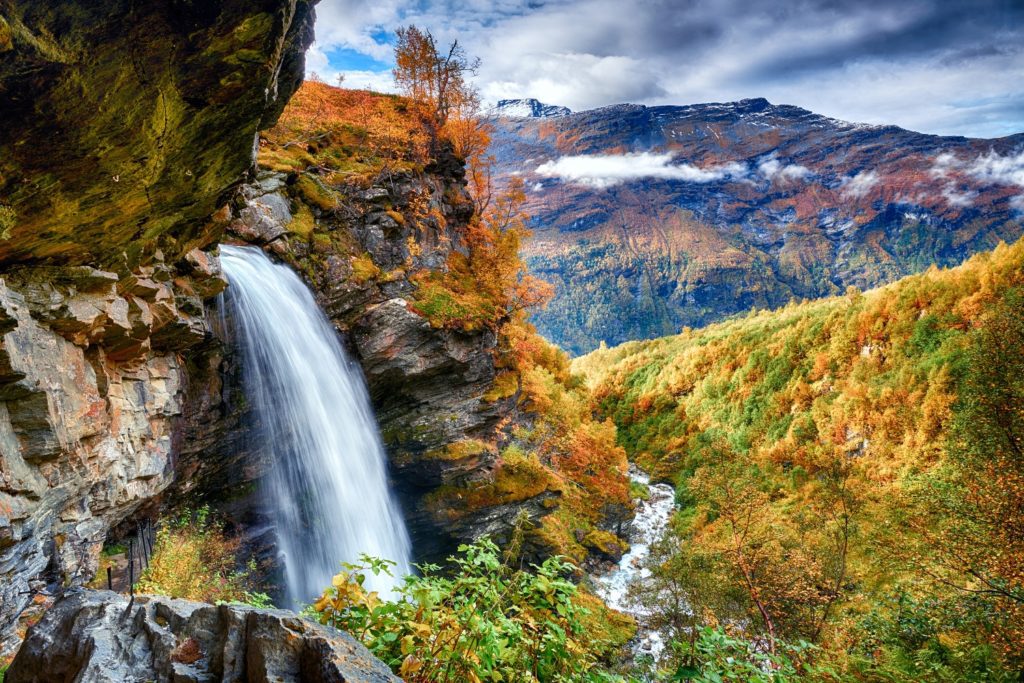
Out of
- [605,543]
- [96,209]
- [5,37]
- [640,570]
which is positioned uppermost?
[5,37]

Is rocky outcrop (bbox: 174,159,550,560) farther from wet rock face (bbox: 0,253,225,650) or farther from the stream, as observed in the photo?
the stream

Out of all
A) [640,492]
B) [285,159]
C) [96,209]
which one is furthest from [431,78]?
[640,492]

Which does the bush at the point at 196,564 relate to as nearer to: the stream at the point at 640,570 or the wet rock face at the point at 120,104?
the wet rock face at the point at 120,104

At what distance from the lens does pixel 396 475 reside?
18.1 metres

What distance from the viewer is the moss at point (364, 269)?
17.2 meters

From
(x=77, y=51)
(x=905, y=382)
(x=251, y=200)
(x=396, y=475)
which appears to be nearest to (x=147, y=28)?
(x=77, y=51)

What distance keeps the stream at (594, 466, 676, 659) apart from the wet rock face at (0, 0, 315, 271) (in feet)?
55.5

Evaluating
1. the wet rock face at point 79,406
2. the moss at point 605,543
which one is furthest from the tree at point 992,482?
the moss at point 605,543

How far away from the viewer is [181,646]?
4.05m

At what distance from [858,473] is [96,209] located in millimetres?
37872

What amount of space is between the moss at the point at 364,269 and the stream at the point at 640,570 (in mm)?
15714

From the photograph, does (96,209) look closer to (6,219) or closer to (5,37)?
(6,219)

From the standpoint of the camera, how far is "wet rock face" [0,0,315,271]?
4383 mm

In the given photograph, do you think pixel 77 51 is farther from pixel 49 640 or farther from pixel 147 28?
pixel 49 640
